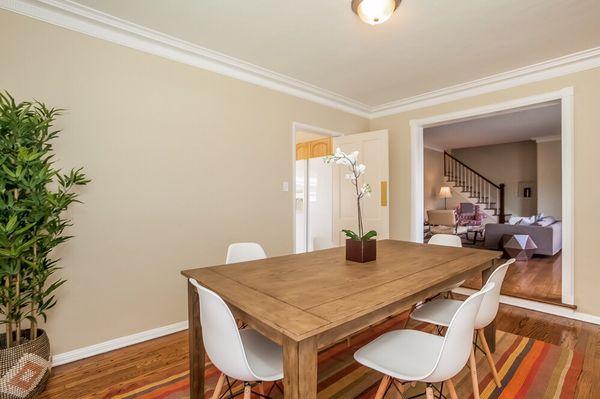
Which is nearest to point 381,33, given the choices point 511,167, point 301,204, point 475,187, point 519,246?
point 301,204

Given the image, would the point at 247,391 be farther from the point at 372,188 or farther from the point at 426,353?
the point at 372,188

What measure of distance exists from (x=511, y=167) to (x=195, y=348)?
9784 mm

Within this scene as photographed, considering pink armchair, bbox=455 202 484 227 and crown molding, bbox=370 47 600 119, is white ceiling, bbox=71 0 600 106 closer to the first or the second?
crown molding, bbox=370 47 600 119

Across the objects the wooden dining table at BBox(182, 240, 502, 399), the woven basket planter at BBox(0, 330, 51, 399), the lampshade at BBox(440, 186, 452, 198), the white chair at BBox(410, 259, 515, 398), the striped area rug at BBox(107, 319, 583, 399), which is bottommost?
the striped area rug at BBox(107, 319, 583, 399)

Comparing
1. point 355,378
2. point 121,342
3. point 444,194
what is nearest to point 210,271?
point 355,378

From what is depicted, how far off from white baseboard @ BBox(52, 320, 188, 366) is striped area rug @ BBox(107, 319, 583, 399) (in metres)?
0.64

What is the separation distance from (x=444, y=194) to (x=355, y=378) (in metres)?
8.22

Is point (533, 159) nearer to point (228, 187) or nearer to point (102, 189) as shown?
point (228, 187)

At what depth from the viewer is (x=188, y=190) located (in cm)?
271

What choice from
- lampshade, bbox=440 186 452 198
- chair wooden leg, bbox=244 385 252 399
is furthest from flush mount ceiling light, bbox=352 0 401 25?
lampshade, bbox=440 186 452 198

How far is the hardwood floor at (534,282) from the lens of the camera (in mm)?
3322

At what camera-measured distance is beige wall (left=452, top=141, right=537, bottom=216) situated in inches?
323

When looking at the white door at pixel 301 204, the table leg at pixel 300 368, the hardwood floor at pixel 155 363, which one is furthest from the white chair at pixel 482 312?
Result: the white door at pixel 301 204

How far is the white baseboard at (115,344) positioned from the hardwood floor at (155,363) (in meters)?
0.04
